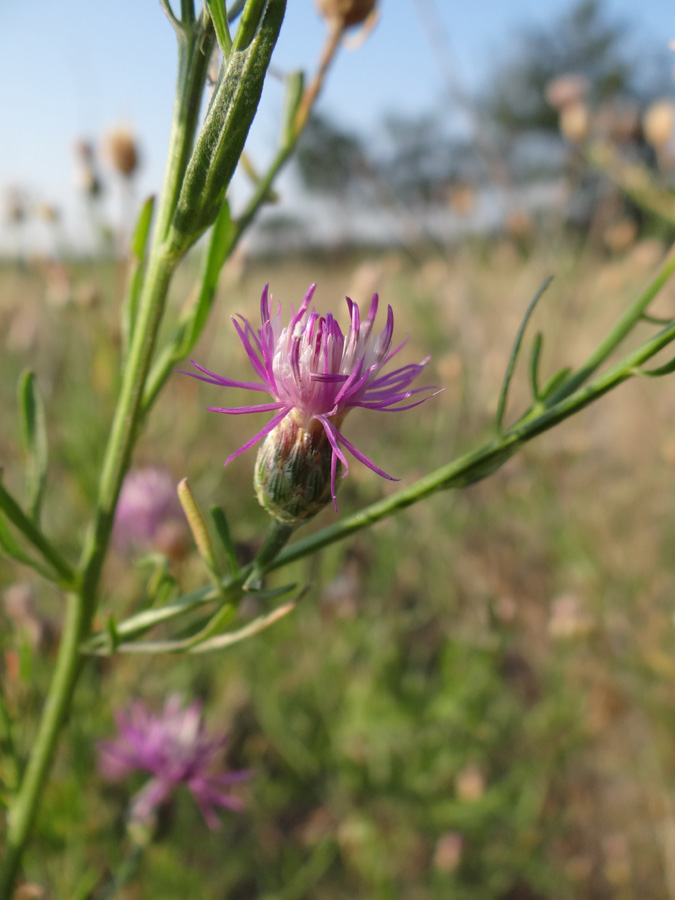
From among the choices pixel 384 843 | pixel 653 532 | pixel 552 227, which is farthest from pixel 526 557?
pixel 552 227

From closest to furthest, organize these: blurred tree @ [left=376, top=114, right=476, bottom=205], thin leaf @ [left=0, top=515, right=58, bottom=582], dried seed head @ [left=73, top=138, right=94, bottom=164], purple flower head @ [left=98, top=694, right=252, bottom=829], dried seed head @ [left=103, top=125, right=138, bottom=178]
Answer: thin leaf @ [left=0, top=515, right=58, bottom=582], purple flower head @ [left=98, top=694, right=252, bottom=829], dried seed head @ [left=103, top=125, right=138, bottom=178], dried seed head @ [left=73, top=138, right=94, bottom=164], blurred tree @ [left=376, top=114, right=476, bottom=205]

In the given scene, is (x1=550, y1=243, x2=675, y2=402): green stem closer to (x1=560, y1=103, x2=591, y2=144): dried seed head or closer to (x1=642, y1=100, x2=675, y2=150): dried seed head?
(x1=642, y1=100, x2=675, y2=150): dried seed head

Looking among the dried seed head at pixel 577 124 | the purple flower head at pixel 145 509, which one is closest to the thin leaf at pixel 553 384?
the purple flower head at pixel 145 509

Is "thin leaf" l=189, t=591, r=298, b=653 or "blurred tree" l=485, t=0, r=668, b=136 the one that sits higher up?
"blurred tree" l=485, t=0, r=668, b=136

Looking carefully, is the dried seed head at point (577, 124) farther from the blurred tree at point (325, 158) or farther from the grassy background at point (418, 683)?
the blurred tree at point (325, 158)

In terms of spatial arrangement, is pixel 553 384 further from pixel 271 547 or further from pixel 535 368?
pixel 271 547

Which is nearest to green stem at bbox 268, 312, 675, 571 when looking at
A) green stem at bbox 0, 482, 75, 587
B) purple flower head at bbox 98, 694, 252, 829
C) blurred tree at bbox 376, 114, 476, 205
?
green stem at bbox 0, 482, 75, 587
